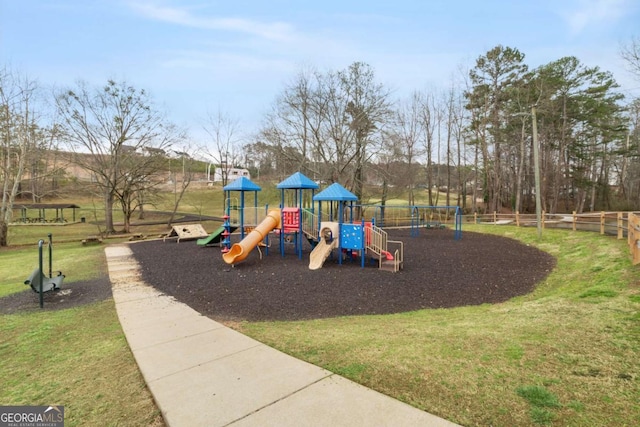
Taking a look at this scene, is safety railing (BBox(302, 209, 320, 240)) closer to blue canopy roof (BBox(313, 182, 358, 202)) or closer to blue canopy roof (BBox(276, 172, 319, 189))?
blue canopy roof (BBox(313, 182, 358, 202))

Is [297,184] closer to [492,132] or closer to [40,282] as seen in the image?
[40,282]

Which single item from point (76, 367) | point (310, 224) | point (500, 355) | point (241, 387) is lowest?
point (76, 367)

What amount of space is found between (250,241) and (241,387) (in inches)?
310

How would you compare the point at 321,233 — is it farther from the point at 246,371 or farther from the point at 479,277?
the point at 246,371

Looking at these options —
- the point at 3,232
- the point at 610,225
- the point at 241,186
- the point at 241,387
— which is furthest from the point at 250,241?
the point at 3,232

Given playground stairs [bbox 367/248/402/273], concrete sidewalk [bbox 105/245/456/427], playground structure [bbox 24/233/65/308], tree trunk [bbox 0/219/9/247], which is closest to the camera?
concrete sidewalk [bbox 105/245/456/427]

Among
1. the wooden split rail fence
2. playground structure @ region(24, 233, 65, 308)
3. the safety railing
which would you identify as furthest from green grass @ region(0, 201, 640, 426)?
the safety railing

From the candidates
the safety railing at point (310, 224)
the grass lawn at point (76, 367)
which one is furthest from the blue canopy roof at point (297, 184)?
the grass lawn at point (76, 367)

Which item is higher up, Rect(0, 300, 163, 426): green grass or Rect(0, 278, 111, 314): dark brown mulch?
Rect(0, 300, 163, 426): green grass

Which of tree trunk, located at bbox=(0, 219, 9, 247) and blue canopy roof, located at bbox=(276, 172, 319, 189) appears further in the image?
tree trunk, located at bbox=(0, 219, 9, 247)

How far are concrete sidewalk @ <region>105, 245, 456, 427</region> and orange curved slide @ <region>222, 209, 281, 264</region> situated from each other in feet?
17.3

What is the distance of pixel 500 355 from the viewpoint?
346cm

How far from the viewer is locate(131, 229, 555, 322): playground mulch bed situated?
6.52 m

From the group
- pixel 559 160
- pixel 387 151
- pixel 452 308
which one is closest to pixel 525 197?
pixel 559 160
